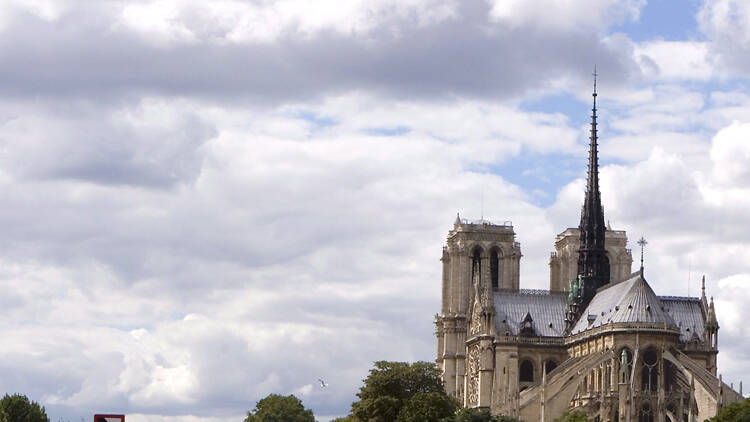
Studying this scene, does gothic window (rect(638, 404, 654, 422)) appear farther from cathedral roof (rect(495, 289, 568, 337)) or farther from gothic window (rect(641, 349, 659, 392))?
cathedral roof (rect(495, 289, 568, 337))

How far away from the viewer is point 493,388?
167 metres

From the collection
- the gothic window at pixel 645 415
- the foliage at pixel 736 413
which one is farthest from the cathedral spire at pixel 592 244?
the foliage at pixel 736 413

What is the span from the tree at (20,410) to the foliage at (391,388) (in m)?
34.9

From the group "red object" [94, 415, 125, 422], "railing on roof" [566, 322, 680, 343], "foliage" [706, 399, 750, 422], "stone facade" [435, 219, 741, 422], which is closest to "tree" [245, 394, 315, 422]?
"stone facade" [435, 219, 741, 422]

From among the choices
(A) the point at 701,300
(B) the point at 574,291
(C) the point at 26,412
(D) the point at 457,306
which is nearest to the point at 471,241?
(D) the point at 457,306

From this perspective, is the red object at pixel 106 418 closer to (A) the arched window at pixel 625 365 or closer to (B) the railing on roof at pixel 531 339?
(A) the arched window at pixel 625 365

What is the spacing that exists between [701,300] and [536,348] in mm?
19525

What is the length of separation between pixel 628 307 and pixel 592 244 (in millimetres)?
28428

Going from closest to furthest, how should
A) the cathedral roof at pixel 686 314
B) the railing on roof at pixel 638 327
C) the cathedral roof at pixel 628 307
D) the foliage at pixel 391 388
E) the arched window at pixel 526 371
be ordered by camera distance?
the foliage at pixel 391 388
the railing on roof at pixel 638 327
the cathedral roof at pixel 628 307
the cathedral roof at pixel 686 314
the arched window at pixel 526 371

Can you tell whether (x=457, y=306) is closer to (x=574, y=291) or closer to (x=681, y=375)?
(x=574, y=291)

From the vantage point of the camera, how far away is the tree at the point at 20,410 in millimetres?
149250

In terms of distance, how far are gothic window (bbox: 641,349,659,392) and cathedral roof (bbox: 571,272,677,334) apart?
3523 mm

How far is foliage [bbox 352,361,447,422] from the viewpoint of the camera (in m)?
→ 133

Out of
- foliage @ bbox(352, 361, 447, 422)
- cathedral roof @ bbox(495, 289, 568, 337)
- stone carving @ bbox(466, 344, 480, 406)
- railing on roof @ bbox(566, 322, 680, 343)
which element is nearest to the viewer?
foliage @ bbox(352, 361, 447, 422)
